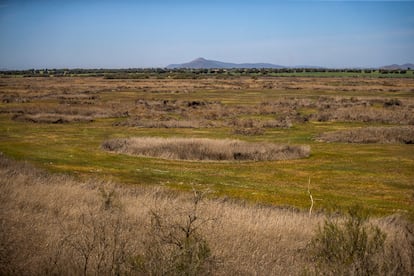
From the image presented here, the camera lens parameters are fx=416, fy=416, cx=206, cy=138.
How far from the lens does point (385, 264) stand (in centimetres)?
898

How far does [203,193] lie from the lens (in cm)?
1056

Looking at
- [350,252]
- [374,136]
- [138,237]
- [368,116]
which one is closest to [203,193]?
[138,237]

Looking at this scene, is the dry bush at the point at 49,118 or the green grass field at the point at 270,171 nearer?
the green grass field at the point at 270,171

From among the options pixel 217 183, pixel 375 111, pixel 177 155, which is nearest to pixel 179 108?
pixel 375 111

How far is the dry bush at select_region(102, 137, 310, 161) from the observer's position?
36.8 meters

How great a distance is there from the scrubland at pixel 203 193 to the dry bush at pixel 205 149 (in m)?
0.11

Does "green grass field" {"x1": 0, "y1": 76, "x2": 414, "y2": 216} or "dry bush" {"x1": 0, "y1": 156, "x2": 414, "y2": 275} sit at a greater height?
"dry bush" {"x1": 0, "y1": 156, "x2": 414, "y2": 275}

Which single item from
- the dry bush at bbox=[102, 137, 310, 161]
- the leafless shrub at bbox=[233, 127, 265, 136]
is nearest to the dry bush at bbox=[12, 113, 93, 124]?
the dry bush at bbox=[102, 137, 310, 161]

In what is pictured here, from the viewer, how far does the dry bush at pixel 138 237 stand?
26.1ft

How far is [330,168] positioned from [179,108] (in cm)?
4535

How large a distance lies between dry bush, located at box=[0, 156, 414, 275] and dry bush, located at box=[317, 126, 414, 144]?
2803cm

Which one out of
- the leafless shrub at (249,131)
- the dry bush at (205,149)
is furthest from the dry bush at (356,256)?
the leafless shrub at (249,131)

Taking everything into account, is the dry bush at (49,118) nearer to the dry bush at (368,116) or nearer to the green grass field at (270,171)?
the green grass field at (270,171)

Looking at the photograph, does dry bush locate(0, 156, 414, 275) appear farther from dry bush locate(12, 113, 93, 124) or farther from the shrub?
dry bush locate(12, 113, 93, 124)
